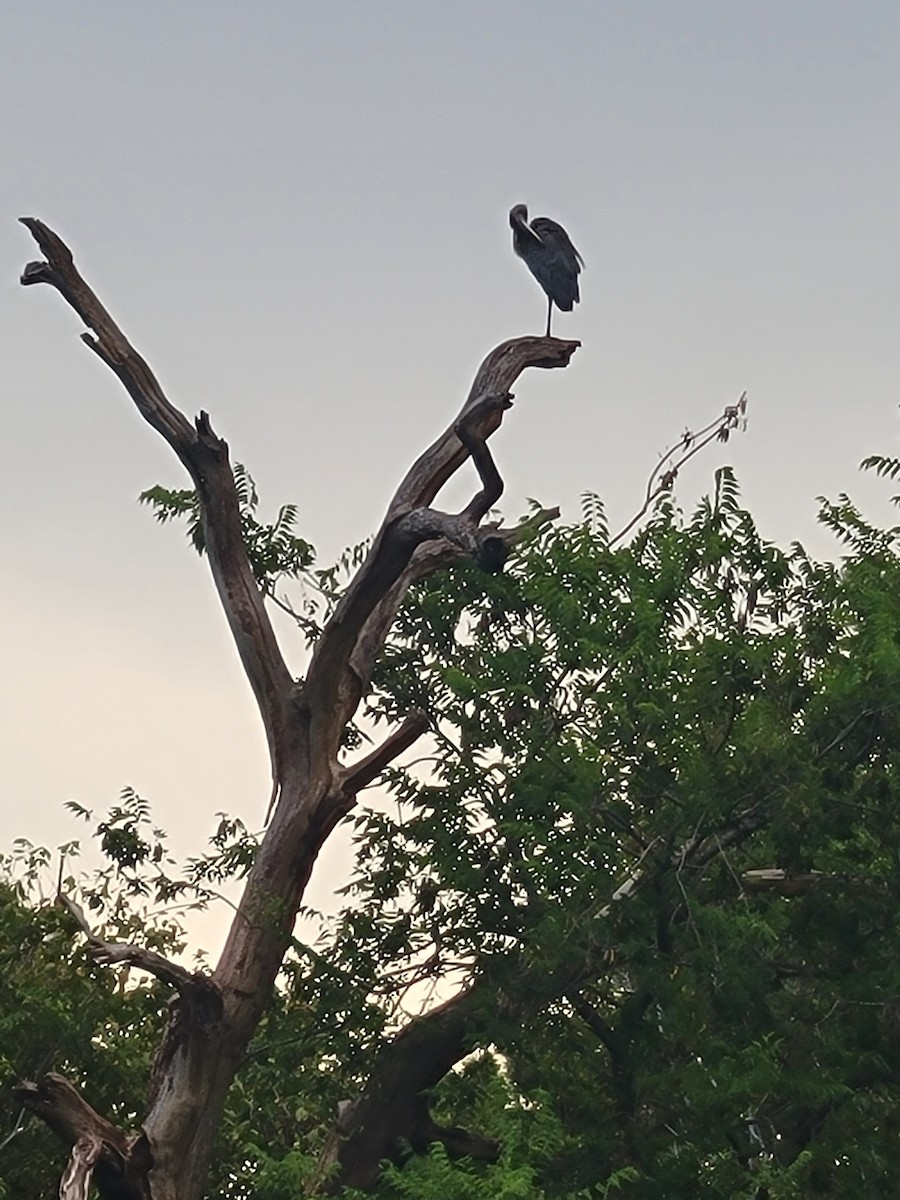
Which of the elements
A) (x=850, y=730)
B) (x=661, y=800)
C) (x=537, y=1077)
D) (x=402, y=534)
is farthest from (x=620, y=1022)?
(x=402, y=534)

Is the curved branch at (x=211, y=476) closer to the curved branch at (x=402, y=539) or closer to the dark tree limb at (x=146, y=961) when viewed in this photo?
the curved branch at (x=402, y=539)

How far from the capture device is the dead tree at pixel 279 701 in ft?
40.6

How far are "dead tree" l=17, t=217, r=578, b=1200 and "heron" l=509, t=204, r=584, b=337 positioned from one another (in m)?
0.57

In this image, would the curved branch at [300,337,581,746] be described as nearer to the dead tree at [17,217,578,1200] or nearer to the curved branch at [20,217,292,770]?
the dead tree at [17,217,578,1200]

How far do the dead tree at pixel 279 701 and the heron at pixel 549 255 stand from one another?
22.3 inches

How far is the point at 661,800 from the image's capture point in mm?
11930

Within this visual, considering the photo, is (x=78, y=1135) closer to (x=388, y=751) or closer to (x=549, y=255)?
(x=388, y=751)

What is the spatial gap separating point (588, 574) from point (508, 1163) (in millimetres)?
4428

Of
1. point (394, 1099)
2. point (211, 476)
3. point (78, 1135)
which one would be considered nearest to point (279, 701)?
point (211, 476)

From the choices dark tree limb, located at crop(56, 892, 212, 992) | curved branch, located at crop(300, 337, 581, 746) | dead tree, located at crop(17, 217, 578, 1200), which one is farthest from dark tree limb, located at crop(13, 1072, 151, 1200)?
curved branch, located at crop(300, 337, 581, 746)

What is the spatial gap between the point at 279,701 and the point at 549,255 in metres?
4.62

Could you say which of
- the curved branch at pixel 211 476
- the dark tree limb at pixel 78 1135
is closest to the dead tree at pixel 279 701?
the curved branch at pixel 211 476

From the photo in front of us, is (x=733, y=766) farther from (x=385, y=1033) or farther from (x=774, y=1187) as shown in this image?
(x=385, y=1033)

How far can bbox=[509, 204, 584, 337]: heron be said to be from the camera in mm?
14188
